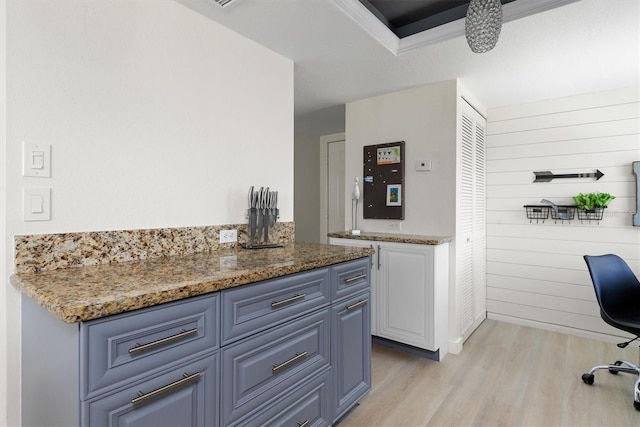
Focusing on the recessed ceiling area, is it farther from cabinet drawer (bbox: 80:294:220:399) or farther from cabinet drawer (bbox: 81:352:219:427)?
cabinet drawer (bbox: 81:352:219:427)

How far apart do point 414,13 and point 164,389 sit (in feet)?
8.26

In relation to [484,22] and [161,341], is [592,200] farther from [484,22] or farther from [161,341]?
[161,341]

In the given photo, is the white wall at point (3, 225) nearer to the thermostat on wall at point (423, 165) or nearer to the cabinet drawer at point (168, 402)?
the cabinet drawer at point (168, 402)

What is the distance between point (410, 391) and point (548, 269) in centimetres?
205

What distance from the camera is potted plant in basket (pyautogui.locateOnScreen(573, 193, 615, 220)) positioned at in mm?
2873

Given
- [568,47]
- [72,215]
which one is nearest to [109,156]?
[72,215]

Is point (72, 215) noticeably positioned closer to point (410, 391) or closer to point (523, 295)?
point (410, 391)

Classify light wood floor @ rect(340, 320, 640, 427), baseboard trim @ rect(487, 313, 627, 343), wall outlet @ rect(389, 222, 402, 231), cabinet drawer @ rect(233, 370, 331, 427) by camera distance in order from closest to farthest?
cabinet drawer @ rect(233, 370, 331, 427), light wood floor @ rect(340, 320, 640, 427), baseboard trim @ rect(487, 313, 627, 343), wall outlet @ rect(389, 222, 402, 231)

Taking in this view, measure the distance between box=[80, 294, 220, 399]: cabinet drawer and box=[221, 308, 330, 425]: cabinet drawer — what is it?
0.49 ft

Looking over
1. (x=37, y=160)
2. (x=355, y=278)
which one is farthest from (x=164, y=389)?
(x=355, y=278)

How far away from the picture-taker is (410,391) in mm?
2217

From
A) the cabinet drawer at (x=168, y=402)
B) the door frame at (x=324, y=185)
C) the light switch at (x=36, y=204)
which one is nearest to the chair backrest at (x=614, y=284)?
the cabinet drawer at (x=168, y=402)

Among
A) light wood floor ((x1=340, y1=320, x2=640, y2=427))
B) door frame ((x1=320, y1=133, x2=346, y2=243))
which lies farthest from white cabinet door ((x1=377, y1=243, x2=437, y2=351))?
door frame ((x1=320, y1=133, x2=346, y2=243))

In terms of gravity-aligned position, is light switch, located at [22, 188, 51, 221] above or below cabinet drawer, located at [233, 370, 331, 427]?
above
